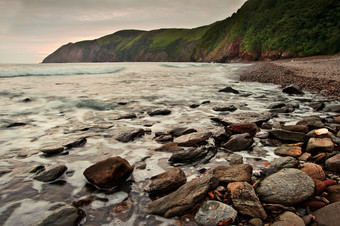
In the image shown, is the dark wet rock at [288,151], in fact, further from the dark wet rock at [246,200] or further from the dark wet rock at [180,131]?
the dark wet rock at [180,131]

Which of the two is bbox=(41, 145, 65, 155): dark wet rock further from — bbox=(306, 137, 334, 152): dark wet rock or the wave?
the wave

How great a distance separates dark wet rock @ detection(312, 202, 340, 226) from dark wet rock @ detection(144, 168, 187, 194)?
1438mm

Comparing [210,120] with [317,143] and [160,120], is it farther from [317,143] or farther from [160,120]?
[317,143]

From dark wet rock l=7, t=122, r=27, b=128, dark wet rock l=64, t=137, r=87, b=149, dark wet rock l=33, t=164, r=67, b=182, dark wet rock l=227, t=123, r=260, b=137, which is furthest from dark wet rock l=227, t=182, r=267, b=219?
dark wet rock l=7, t=122, r=27, b=128

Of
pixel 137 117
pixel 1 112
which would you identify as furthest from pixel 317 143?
pixel 1 112

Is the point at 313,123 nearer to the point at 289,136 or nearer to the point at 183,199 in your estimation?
the point at 289,136

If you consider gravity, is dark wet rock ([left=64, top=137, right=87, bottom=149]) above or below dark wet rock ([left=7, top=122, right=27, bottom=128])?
below

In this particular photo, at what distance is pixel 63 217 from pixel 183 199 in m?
1.25

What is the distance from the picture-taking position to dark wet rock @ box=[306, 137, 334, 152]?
3.25 m

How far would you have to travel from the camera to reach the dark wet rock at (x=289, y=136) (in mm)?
3728

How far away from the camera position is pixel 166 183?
2646 millimetres

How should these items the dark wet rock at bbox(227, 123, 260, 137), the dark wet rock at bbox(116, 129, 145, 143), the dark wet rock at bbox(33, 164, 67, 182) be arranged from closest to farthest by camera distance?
the dark wet rock at bbox(33, 164, 67, 182), the dark wet rock at bbox(227, 123, 260, 137), the dark wet rock at bbox(116, 129, 145, 143)

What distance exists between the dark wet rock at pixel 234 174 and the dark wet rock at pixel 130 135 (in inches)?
92.9

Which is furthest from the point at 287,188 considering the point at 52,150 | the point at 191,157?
the point at 52,150
